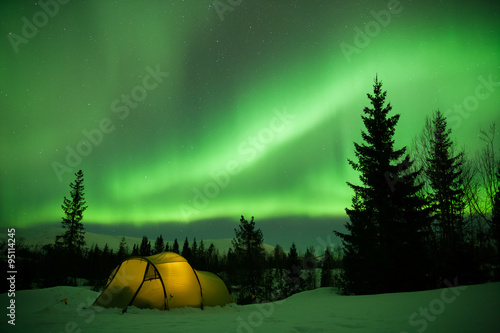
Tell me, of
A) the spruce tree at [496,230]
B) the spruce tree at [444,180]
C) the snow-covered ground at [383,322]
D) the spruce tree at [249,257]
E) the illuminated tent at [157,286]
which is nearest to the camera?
the snow-covered ground at [383,322]

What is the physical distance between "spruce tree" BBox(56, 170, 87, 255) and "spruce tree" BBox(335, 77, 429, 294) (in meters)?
40.6

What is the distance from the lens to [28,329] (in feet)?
19.9

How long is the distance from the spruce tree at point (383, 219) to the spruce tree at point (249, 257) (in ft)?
70.9

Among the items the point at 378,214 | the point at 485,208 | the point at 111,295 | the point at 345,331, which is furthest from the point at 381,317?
the point at 485,208

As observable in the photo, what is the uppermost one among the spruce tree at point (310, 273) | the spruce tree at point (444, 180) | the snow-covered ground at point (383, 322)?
the spruce tree at point (444, 180)

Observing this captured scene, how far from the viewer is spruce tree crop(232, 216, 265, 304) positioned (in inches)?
1531

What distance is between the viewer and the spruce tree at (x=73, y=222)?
41438 mm

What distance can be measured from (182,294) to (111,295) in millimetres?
2922

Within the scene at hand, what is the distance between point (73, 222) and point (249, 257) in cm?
2847

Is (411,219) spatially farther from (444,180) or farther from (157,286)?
(157,286)

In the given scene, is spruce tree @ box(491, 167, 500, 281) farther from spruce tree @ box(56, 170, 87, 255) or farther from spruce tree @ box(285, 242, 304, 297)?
spruce tree @ box(56, 170, 87, 255)

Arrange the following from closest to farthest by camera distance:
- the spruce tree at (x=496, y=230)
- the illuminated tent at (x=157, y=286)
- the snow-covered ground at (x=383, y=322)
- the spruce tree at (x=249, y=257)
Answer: the snow-covered ground at (x=383, y=322)
the illuminated tent at (x=157, y=286)
the spruce tree at (x=496, y=230)
the spruce tree at (x=249, y=257)

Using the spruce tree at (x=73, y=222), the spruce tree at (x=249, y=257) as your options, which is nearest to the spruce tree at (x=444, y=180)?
the spruce tree at (x=249, y=257)

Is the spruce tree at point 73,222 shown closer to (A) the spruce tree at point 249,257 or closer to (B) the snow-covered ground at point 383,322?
(A) the spruce tree at point 249,257
